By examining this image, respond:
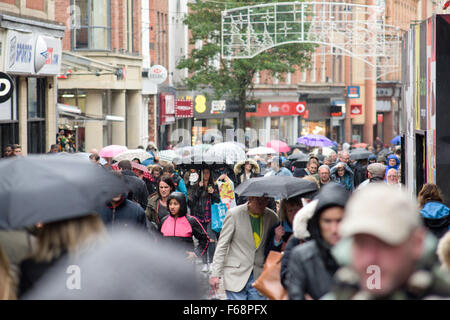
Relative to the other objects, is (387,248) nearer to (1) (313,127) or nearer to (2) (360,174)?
(2) (360,174)

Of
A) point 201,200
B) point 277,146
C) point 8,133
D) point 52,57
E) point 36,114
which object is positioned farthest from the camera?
point 277,146

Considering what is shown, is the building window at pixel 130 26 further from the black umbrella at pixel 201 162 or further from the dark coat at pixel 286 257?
the dark coat at pixel 286 257

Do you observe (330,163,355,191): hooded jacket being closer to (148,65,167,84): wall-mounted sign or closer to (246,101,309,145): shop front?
(148,65,167,84): wall-mounted sign

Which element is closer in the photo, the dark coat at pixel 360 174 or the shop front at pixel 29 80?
the dark coat at pixel 360 174

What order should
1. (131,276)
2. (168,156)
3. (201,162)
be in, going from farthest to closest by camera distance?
(168,156)
(201,162)
(131,276)

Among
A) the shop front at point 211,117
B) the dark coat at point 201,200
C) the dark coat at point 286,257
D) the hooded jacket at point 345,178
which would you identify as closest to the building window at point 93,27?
the shop front at point 211,117

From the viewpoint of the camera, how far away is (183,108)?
47625 millimetres

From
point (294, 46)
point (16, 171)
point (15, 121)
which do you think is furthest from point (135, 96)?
point (16, 171)

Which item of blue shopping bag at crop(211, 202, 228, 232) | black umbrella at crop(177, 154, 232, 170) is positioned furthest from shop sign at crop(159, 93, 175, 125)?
blue shopping bag at crop(211, 202, 228, 232)

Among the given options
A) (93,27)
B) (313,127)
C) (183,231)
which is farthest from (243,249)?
(313,127)

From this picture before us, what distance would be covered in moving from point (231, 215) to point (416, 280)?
5.74 m

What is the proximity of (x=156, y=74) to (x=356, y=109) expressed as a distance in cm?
2945

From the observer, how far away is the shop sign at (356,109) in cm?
6712

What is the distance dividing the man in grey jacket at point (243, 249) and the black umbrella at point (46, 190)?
351 centimetres
